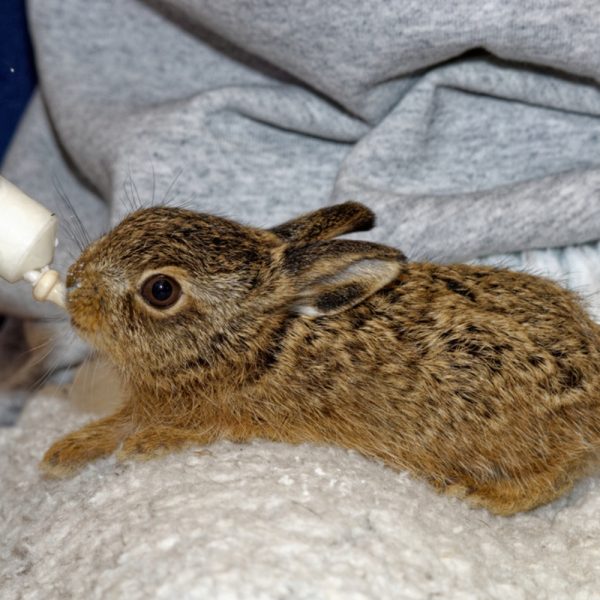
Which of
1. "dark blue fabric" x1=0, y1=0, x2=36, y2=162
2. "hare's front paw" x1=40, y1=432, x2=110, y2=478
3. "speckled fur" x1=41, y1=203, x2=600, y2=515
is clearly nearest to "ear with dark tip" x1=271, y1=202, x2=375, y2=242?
"speckled fur" x1=41, y1=203, x2=600, y2=515

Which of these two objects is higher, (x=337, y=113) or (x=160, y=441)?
(x=337, y=113)

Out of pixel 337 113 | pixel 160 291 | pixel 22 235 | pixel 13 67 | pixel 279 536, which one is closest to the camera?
→ pixel 279 536

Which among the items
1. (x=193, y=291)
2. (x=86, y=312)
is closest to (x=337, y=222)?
(x=193, y=291)

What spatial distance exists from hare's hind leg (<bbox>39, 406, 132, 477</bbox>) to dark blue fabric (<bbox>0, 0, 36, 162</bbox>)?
0.86 meters

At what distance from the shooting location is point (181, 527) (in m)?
1.06

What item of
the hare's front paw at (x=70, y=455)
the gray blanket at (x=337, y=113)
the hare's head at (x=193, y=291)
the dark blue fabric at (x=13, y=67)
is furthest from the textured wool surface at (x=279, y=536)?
the dark blue fabric at (x=13, y=67)

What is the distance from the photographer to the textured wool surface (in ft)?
3.27

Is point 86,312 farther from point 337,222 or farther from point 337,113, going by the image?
point 337,113

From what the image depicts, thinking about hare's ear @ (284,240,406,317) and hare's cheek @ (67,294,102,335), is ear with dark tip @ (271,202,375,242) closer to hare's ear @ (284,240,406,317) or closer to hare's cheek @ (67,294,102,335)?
hare's ear @ (284,240,406,317)

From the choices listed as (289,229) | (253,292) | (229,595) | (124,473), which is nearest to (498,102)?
(289,229)

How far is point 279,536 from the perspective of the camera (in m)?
Result: 1.04

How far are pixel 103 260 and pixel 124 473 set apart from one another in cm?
29

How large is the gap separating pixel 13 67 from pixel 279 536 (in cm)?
131

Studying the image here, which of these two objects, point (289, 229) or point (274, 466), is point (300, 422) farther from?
point (289, 229)
